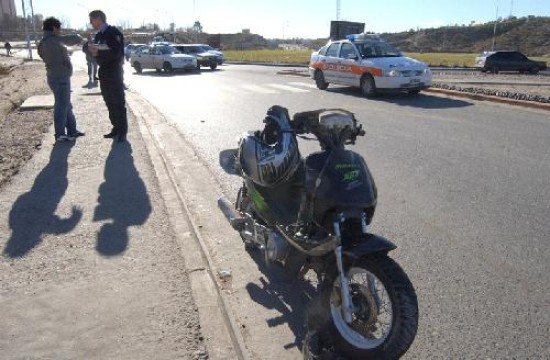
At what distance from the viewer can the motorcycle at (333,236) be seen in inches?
112

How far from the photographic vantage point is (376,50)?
658 inches

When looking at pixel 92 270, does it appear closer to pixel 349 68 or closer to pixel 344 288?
pixel 344 288

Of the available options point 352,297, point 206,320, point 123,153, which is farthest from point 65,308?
point 123,153

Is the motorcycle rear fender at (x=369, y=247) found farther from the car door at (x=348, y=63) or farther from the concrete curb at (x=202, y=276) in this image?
the car door at (x=348, y=63)

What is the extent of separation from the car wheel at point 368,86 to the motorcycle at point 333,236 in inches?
489

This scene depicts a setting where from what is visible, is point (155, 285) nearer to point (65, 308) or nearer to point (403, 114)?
point (65, 308)

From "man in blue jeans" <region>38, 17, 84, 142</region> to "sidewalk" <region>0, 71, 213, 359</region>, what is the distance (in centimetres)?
179

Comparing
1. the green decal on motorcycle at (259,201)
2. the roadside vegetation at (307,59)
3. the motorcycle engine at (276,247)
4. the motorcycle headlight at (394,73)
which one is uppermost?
the motorcycle headlight at (394,73)

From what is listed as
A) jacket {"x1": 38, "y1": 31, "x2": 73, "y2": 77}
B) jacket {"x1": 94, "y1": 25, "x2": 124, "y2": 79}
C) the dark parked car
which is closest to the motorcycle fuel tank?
jacket {"x1": 94, "y1": 25, "x2": 124, "y2": 79}

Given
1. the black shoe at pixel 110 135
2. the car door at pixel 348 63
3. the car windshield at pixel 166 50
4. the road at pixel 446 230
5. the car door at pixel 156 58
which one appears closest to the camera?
the road at pixel 446 230

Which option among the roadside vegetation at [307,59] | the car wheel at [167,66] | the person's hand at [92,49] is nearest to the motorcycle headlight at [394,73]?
the person's hand at [92,49]

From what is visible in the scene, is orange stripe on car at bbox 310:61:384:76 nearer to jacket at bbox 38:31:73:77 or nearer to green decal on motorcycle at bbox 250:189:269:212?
jacket at bbox 38:31:73:77

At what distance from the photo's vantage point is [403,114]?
12258 mm

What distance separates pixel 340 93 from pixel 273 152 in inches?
551
